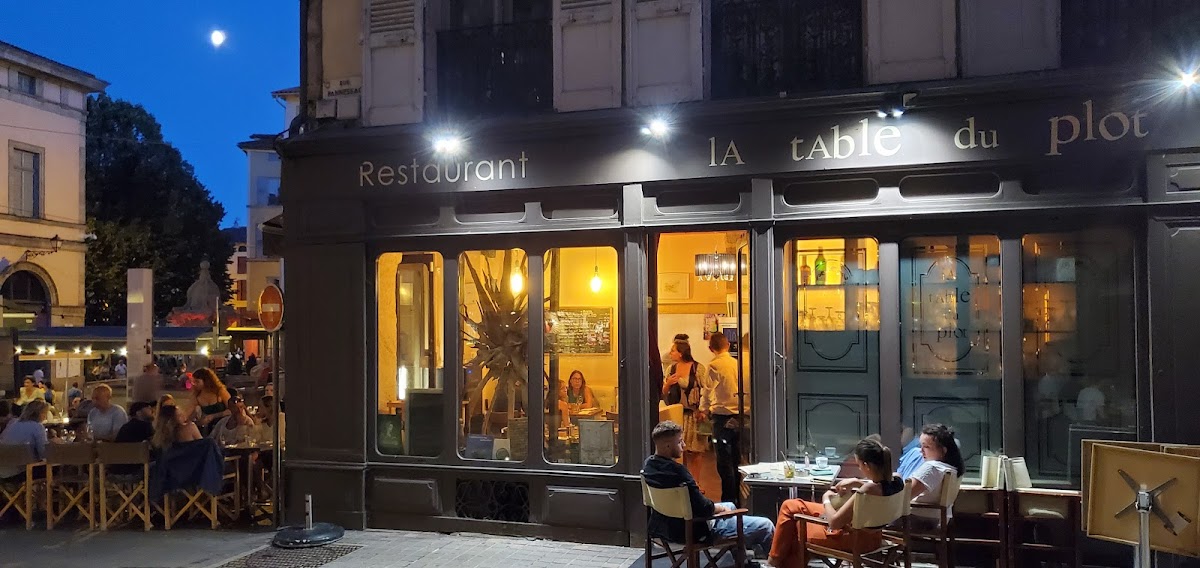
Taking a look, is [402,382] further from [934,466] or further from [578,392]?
[934,466]

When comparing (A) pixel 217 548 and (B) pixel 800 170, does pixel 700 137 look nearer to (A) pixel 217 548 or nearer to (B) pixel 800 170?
(B) pixel 800 170

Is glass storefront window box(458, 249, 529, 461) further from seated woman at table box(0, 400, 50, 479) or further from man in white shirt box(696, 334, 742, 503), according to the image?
seated woman at table box(0, 400, 50, 479)

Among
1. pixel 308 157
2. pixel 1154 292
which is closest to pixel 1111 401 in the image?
pixel 1154 292

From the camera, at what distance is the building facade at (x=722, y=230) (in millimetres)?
7387

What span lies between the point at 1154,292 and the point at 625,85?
4721 millimetres

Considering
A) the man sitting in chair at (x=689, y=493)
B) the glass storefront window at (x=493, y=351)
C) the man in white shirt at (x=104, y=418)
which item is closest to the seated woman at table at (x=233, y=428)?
the man in white shirt at (x=104, y=418)

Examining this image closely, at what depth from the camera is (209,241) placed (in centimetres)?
3934

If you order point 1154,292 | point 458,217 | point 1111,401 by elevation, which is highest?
point 458,217

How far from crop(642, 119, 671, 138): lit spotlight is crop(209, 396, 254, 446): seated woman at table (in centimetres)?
557

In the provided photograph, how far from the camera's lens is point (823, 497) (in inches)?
266

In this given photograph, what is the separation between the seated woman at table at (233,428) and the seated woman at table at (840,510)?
6178mm

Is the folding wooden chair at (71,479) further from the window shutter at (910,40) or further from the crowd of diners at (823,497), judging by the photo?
the window shutter at (910,40)

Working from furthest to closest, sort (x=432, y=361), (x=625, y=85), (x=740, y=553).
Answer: (x=432, y=361), (x=625, y=85), (x=740, y=553)

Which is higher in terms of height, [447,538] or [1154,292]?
[1154,292]
